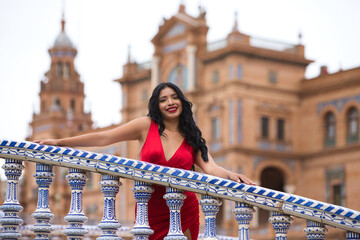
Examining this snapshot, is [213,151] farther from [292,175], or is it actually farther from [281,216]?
[281,216]

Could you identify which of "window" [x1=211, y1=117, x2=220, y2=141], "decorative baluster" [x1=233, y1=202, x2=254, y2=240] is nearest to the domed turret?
"window" [x1=211, y1=117, x2=220, y2=141]

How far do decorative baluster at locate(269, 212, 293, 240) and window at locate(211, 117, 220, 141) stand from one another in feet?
109

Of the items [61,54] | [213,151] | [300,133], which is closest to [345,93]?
[300,133]

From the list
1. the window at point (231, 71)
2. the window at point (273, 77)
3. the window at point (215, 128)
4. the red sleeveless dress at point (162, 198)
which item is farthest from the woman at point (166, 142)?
the window at point (273, 77)

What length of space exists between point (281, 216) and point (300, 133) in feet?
113

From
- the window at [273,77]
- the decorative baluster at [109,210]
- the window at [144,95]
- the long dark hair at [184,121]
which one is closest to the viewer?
the decorative baluster at [109,210]

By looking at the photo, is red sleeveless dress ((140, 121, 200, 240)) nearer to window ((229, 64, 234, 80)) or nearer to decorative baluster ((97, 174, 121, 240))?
decorative baluster ((97, 174, 121, 240))

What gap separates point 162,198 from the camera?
15.5 feet

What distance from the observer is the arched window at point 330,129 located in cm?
3691

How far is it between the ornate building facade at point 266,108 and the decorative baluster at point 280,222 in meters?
30.1

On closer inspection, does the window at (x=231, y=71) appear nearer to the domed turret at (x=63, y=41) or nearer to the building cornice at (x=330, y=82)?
the building cornice at (x=330, y=82)

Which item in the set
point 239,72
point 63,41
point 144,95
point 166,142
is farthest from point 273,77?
point 166,142

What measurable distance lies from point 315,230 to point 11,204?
1.70m

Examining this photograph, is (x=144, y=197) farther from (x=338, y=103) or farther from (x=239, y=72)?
(x=338, y=103)
